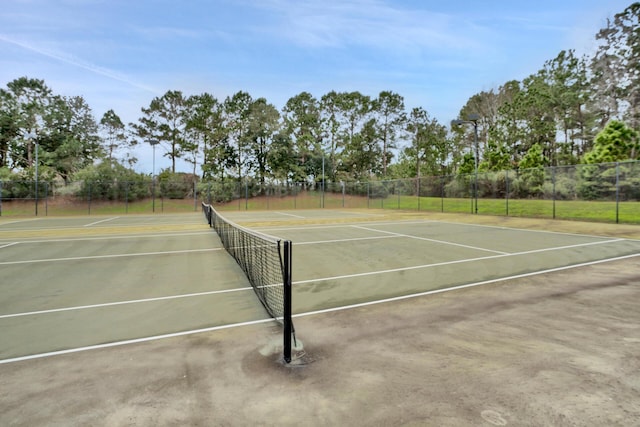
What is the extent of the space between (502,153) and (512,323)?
35.4m

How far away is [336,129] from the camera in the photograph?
47094 mm

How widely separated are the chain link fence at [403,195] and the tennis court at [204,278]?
34.0 ft

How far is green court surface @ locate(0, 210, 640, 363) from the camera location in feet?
13.5

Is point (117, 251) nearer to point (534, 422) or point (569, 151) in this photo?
point (534, 422)

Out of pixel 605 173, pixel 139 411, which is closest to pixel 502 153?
pixel 605 173

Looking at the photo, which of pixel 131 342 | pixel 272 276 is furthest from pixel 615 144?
pixel 131 342

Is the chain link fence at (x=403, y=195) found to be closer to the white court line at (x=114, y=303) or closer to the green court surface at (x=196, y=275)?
the green court surface at (x=196, y=275)

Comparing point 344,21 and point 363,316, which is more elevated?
point 344,21

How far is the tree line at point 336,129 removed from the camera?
3447 cm

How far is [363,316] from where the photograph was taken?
14.1ft

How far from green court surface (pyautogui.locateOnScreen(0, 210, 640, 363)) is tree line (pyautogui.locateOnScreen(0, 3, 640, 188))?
24948mm

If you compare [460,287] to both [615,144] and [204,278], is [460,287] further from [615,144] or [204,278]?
[615,144]

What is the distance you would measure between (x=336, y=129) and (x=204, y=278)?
42.8 metres

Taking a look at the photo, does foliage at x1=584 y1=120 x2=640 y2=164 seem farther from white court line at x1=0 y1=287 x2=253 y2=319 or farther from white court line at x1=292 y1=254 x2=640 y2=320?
white court line at x1=0 y1=287 x2=253 y2=319
